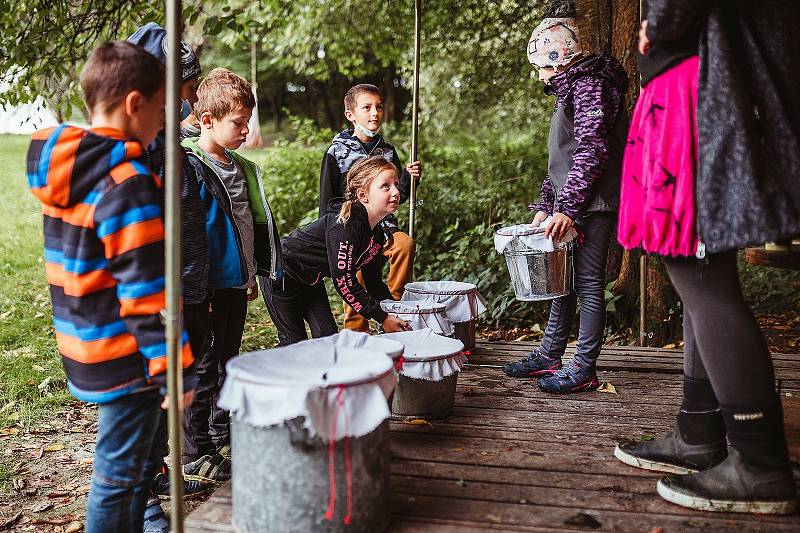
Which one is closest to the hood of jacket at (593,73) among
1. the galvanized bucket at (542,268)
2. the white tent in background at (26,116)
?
the galvanized bucket at (542,268)

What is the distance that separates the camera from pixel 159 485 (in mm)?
3332

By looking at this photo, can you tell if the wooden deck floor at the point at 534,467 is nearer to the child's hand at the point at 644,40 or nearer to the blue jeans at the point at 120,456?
the blue jeans at the point at 120,456

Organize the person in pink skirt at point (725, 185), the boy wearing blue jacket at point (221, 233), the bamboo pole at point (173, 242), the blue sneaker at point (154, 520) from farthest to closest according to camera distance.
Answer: the boy wearing blue jacket at point (221, 233) → the blue sneaker at point (154, 520) → the person in pink skirt at point (725, 185) → the bamboo pole at point (173, 242)

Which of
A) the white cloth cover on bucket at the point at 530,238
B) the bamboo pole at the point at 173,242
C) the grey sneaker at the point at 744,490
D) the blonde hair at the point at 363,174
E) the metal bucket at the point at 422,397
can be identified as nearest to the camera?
the bamboo pole at the point at 173,242

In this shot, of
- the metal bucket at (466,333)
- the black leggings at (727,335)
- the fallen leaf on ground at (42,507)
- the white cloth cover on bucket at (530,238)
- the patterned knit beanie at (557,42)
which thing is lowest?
the fallen leaf on ground at (42,507)

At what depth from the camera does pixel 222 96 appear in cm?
328

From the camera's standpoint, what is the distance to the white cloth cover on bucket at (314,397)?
209cm

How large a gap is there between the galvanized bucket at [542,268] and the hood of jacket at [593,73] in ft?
2.37

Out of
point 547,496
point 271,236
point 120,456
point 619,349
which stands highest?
A: point 271,236

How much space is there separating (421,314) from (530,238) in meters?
0.71

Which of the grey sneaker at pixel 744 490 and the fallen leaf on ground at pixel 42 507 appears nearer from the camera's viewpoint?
the grey sneaker at pixel 744 490

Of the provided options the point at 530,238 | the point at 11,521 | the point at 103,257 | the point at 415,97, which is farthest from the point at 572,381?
the point at 11,521

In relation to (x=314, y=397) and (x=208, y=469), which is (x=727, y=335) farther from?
(x=208, y=469)

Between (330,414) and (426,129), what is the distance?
1128 cm
